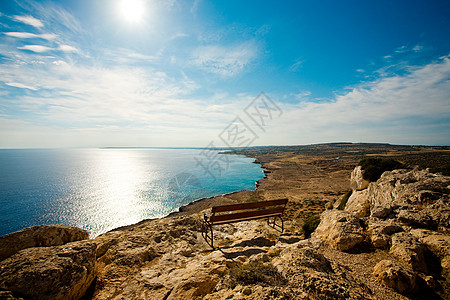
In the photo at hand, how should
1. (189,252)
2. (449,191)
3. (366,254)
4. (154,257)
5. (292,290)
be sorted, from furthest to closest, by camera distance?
(449,191) < (189,252) < (154,257) < (366,254) < (292,290)

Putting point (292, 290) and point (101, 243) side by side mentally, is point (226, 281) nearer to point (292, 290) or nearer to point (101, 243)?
point (292, 290)

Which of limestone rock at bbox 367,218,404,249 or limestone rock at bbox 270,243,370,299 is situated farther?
limestone rock at bbox 367,218,404,249

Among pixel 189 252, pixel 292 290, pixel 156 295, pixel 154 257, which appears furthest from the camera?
Result: pixel 189 252

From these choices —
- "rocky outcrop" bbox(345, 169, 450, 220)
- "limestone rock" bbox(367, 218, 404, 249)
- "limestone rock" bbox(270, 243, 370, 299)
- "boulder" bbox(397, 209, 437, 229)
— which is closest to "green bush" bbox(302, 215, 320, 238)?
"rocky outcrop" bbox(345, 169, 450, 220)

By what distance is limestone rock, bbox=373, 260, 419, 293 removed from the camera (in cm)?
342

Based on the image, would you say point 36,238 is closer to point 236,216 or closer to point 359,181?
point 236,216

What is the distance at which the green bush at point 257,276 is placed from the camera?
3157 mm

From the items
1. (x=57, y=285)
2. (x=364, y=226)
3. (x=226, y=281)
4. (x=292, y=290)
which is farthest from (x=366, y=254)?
(x=57, y=285)

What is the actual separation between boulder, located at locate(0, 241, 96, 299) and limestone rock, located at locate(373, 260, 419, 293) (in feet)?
21.0

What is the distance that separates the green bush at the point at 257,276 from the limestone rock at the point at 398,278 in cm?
231

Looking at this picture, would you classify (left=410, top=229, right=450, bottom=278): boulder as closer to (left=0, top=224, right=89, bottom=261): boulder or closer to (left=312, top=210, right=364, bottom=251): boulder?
(left=312, top=210, right=364, bottom=251): boulder

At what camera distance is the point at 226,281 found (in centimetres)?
338

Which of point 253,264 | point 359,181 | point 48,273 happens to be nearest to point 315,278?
point 253,264

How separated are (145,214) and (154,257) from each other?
23.9 m
